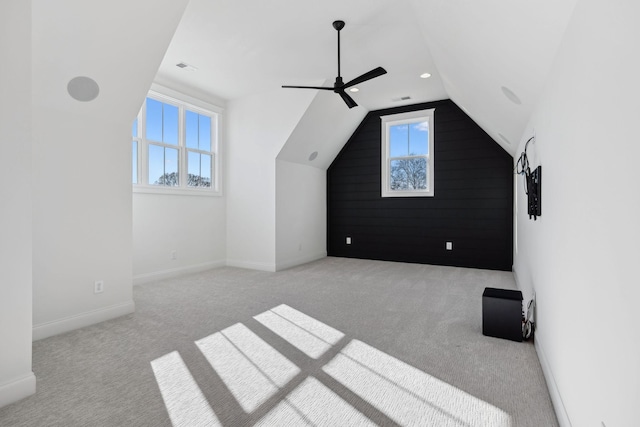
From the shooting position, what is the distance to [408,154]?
6.33m

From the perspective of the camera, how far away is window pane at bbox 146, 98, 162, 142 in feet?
15.5

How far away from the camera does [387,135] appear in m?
6.50

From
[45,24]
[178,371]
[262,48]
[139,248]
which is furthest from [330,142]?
[178,371]

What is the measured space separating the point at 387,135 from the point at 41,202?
5.50 metres

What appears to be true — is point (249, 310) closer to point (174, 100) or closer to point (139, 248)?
point (139, 248)

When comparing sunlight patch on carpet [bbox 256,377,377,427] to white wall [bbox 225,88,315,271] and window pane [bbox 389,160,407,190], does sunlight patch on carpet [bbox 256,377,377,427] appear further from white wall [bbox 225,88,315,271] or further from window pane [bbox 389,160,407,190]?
window pane [bbox 389,160,407,190]

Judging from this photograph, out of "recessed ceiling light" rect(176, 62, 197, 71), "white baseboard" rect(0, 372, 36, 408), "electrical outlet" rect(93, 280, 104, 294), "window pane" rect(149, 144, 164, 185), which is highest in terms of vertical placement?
"recessed ceiling light" rect(176, 62, 197, 71)

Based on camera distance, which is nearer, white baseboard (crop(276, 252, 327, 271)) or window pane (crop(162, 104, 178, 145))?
window pane (crop(162, 104, 178, 145))

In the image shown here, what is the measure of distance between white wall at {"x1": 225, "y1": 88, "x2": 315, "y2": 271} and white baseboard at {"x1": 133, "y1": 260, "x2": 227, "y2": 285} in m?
0.35

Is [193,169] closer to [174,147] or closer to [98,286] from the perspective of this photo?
[174,147]

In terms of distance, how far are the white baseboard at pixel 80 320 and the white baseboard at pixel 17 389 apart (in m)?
0.98

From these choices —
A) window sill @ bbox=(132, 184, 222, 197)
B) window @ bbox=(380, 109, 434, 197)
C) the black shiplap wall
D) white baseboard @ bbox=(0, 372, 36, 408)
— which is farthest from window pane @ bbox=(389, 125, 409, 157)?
white baseboard @ bbox=(0, 372, 36, 408)

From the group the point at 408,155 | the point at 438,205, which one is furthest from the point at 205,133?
the point at 438,205

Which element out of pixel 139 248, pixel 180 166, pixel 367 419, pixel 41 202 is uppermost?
pixel 180 166
